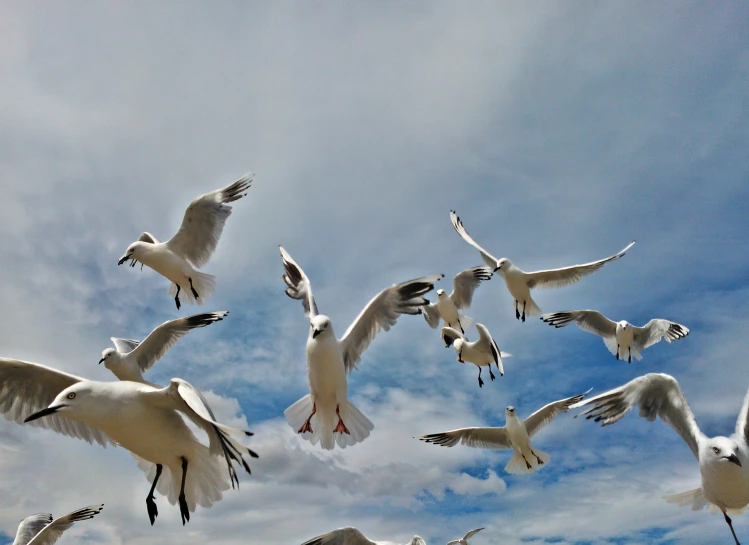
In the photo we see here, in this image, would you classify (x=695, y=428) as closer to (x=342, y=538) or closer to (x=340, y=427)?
(x=340, y=427)

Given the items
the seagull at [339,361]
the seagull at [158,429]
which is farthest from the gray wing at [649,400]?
the seagull at [158,429]

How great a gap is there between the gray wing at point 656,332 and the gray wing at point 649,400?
20.9 feet

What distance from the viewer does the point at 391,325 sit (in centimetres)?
835

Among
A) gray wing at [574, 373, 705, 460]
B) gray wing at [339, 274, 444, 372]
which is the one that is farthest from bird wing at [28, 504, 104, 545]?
gray wing at [574, 373, 705, 460]

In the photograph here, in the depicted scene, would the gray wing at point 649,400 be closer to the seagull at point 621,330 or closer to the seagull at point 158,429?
the seagull at point 158,429

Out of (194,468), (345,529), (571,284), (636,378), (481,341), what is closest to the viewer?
(194,468)

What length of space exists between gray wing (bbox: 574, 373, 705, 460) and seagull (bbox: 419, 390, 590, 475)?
13.4 ft

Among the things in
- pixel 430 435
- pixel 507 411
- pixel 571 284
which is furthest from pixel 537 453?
pixel 571 284

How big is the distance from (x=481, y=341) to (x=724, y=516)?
14.8ft

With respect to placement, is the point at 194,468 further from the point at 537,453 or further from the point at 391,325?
the point at 537,453

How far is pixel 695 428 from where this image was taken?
6883mm

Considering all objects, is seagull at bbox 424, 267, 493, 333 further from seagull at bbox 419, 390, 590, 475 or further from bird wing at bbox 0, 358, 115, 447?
bird wing at bbox 0, 358, 115, 447

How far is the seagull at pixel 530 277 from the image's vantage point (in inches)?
491

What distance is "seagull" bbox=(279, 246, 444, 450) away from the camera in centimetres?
744
